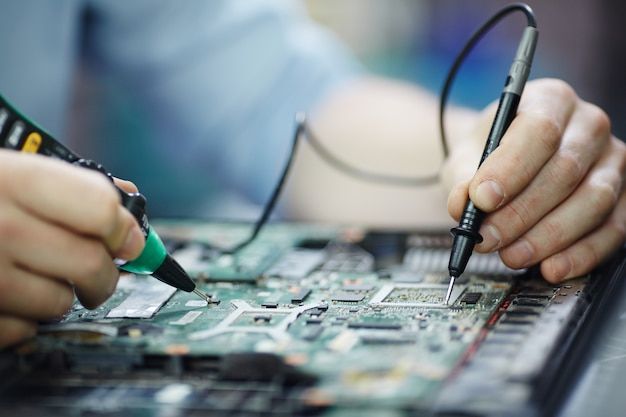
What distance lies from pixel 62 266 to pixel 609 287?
46 centimetres

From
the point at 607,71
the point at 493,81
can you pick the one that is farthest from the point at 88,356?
the point at 607,71

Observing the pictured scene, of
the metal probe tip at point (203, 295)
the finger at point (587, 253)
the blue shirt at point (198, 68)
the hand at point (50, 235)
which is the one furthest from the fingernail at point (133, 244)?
the blue shirt at point (198, 68)

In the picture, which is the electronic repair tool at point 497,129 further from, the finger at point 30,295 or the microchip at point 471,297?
the finger at point 30,295

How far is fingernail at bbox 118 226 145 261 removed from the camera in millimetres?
584

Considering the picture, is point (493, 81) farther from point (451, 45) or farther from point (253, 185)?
point (253, 185)

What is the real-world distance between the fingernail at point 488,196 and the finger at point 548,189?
34mm

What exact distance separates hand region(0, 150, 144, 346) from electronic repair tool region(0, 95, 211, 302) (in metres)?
0.04

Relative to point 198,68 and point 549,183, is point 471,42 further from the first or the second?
point 198,68

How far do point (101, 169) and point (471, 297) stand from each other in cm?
32

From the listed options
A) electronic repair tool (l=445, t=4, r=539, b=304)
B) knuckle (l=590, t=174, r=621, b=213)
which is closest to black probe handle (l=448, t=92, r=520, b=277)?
electronic repair tool (l=445, t=4, r=539, b=304)

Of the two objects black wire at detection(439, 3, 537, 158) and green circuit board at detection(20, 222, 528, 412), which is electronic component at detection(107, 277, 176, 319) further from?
black wire at detection(439, 3, 537, 158)

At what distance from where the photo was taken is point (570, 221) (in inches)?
30.1

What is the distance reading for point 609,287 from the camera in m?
0.70

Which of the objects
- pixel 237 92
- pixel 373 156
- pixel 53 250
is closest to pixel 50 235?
pixel 53 250
